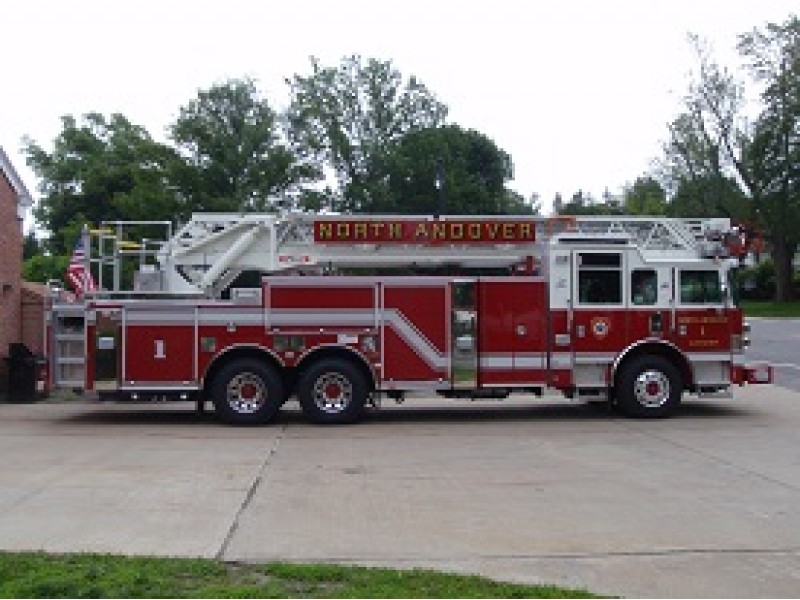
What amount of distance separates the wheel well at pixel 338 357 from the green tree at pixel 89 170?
46.0 metres

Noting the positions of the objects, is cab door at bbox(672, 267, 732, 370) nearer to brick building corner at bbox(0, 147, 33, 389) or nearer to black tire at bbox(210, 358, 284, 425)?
black tire at bbox(210, 358, 284, 425)

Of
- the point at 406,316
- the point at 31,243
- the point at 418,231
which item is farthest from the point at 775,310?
the point at 31,243

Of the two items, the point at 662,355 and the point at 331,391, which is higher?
the point at 662,355

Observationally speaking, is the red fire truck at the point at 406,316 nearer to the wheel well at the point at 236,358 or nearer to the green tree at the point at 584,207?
the wheel well at the point at 236,358

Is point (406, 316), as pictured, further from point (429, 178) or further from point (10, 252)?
point (429, 178)

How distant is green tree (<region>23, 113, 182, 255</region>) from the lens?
2554 inches

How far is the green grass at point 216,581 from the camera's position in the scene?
5.73m

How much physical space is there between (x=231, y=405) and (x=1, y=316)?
6751 mm

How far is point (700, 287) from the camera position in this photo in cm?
1570

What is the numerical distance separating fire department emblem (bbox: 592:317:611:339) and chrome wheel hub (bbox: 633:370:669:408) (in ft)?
2.91

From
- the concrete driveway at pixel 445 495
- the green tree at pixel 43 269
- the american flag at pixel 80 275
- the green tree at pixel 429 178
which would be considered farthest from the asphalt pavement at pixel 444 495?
the green tree at pixel 429 178

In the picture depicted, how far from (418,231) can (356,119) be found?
52.7m

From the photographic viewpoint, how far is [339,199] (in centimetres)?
6222

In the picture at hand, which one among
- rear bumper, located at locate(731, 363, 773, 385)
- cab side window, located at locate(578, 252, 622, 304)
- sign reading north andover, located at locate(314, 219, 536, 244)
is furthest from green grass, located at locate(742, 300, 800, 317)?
sign reading north andover, located at locate(314, 219, 536, 244)
